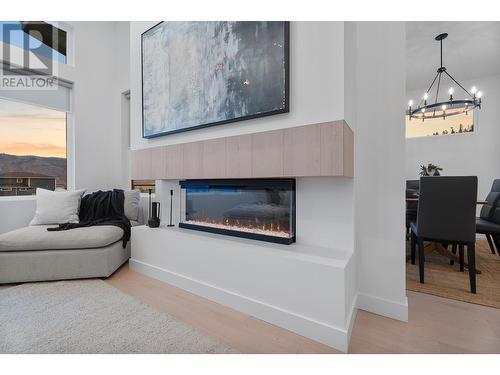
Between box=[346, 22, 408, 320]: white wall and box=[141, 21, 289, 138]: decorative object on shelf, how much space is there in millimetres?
556

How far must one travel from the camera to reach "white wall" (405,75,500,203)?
4.39 m

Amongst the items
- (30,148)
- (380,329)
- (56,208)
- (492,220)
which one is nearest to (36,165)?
(30,148)

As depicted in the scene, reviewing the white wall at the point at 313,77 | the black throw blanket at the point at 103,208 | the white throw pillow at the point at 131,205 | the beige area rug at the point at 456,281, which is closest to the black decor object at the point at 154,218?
the black throw blanket at the point at 103,208

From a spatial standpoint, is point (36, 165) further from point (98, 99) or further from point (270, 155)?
point (270, 155)

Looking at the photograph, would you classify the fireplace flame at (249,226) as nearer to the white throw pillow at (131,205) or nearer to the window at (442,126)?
the white throw pillow at (131,205)

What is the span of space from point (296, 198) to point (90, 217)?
280cm

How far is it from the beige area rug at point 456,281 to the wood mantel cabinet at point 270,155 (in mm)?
1500

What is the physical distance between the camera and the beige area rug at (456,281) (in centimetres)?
203

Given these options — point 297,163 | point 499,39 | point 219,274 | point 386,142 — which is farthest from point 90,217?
point 499,39

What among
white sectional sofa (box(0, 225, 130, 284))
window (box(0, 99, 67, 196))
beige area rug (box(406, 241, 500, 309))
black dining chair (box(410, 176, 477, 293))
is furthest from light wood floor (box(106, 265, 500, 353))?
window (box(0, 99, 67, 196))

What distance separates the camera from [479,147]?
4488 mm

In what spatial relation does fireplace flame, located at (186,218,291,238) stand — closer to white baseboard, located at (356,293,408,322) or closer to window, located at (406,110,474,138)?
white baseboard, located at (356,293,408,322)

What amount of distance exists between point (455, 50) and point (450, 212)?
9.56 ft

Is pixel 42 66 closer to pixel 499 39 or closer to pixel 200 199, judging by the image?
pixel 200 199
